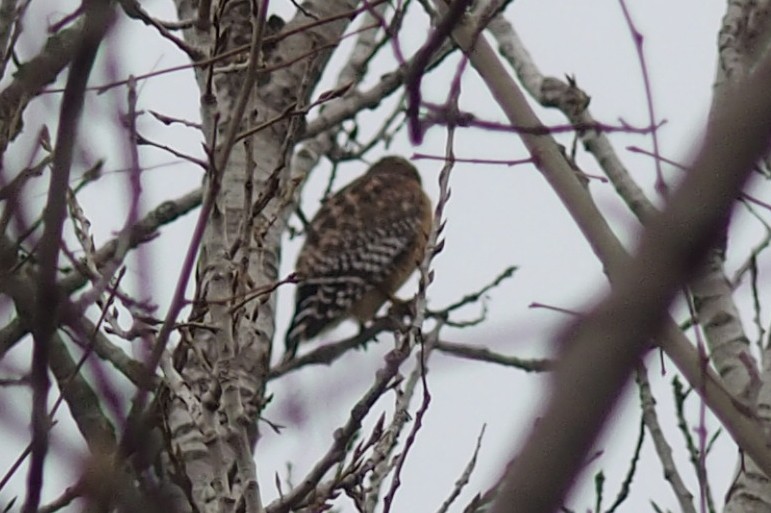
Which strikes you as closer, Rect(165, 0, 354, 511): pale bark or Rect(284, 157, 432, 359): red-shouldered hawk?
Rect(165, 0, 354, 511): pale bark

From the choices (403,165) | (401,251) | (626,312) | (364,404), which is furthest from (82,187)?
(403,165)

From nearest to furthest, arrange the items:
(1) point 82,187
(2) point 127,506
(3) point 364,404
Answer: (2) point 127,506 → (3) point 364,404 → (1) point 82,187

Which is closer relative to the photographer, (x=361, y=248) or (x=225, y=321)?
(x=225, y=321)

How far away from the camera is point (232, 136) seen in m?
1.80

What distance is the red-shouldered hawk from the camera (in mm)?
7016

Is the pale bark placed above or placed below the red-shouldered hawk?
below

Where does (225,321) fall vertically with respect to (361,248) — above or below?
below

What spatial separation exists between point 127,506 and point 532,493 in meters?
0.61

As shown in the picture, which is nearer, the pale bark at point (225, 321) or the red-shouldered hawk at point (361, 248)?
the pale bark at point (225, 321)

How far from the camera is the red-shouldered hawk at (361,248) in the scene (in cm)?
702

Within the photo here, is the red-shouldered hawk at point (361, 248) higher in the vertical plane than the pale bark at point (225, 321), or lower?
higher

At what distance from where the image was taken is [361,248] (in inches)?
300

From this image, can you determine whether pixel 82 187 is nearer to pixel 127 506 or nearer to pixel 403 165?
pixel 127 506

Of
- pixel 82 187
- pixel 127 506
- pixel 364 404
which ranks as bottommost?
pixel 127 506
